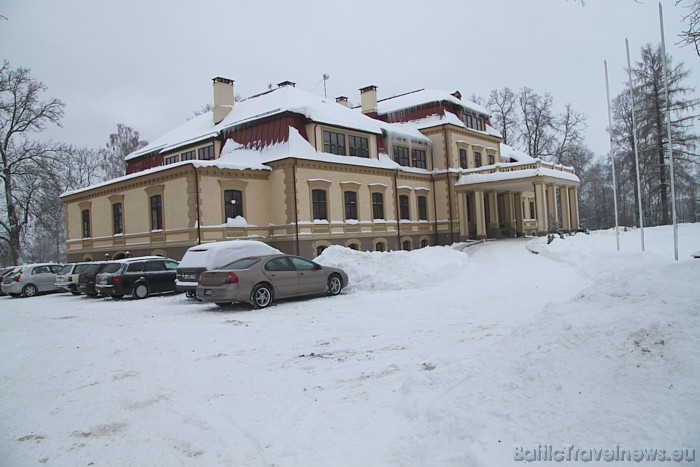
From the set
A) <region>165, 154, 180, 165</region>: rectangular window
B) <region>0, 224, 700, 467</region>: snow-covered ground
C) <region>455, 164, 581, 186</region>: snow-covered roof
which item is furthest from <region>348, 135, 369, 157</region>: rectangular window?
<region>0, 224, 700, 467</region>: snow-covered ground

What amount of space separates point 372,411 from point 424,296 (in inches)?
348

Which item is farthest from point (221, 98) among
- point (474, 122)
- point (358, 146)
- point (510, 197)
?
point (510, 197)

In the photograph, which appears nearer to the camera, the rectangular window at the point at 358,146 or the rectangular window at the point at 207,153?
the rectangular window at the point at 207,153

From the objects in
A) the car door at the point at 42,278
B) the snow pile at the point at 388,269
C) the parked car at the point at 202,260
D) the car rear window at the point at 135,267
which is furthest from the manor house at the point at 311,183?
the snow pile at the point at 388,269

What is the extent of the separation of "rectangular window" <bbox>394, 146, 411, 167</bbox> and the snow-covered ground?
23.7 m

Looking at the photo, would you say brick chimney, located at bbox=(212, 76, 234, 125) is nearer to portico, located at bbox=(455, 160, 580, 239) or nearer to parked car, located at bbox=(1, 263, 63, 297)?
parked car, located at bbox=(1, 263, 63, 297)

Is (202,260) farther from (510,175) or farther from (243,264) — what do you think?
(510,175)

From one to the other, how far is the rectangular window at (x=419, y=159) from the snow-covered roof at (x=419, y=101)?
405 centimetres

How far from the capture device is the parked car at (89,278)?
61.2ft

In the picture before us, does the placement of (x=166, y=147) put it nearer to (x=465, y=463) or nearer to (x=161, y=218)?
(x=161, y=218)

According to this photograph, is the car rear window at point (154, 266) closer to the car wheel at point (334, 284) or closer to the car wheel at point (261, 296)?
the car wheel at point (261, 296)

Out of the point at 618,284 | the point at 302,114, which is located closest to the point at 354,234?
the point at 302,114

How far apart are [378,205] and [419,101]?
1079 centimetres

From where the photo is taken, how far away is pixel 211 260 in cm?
1510
